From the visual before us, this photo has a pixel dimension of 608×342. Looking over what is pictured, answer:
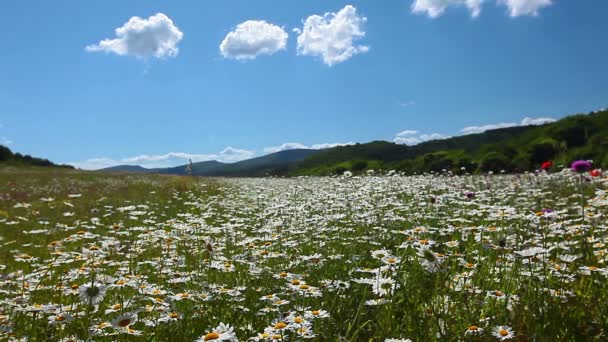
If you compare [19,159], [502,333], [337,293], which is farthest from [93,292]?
[19,159]

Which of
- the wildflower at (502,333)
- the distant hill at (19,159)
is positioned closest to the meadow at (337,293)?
the wildflower at (502,333)

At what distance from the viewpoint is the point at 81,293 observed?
Result: 2.60m

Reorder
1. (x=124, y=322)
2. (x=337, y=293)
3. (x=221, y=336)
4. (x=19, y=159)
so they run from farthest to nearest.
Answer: (x=19, y=159) → (x=337, y=293) → (x=124, y=322) → (x=221, y=336)

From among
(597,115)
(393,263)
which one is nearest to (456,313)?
(393,263)

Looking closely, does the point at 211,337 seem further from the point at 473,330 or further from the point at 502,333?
the point at 502,333

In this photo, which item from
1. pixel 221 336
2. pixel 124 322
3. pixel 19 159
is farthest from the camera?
pixel 19 159

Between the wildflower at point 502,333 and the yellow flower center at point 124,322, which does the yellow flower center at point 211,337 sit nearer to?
the yellow flower center at point 124,322

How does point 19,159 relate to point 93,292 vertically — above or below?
above

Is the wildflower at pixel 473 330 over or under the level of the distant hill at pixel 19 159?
under

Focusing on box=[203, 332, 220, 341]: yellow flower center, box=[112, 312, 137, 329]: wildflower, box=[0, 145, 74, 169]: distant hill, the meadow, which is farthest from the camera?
box=[0, 145, 74, 169]: distant hill

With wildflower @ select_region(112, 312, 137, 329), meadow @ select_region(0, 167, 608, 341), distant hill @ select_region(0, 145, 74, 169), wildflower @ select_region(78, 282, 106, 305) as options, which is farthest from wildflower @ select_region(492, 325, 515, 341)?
distant hill @ select_region(0, 145, 74, 169)

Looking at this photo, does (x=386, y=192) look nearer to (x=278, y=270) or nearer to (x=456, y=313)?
(x=278, y=270)

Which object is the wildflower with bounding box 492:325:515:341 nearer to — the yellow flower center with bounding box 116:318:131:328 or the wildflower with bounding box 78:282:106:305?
the yellow flower center with bounding box 116:318:131:328

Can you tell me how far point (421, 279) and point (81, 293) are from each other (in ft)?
10.1
